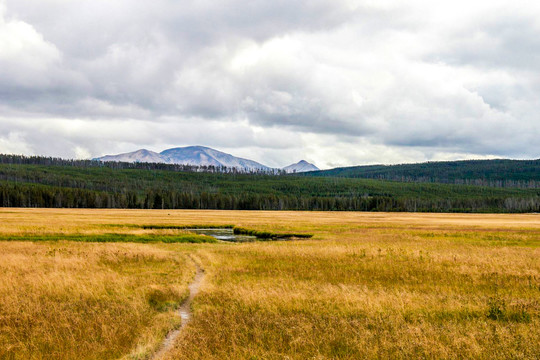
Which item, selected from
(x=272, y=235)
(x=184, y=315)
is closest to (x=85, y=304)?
(x=184, y=315)

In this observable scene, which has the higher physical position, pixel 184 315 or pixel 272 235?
pixel 184 315

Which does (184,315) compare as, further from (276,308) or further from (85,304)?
(85,304)

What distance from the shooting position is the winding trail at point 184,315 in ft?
37.9

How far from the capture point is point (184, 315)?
51.1ft

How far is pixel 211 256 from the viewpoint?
3152 cm

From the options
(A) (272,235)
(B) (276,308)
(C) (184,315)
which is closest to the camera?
(C) (184,315)

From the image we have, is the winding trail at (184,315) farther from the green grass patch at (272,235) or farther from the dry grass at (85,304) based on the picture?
the green grass patch at (272,235)

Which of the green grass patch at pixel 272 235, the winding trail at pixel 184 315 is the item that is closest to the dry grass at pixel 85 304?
the winding trail at pixel 184 315

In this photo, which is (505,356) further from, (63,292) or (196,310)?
(63,292)

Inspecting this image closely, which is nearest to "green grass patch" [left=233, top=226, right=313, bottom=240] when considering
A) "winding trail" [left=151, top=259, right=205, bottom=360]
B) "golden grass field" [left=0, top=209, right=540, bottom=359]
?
"golden grass field" [left=0, top=209, right=540, bottom=359]

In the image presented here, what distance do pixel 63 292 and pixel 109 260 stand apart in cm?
1081

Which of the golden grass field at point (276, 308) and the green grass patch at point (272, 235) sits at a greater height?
the golden grass field at point (276, 308)

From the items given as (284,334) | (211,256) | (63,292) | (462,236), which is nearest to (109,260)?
(211,256)

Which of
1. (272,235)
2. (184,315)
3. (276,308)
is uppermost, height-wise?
(276,308)
